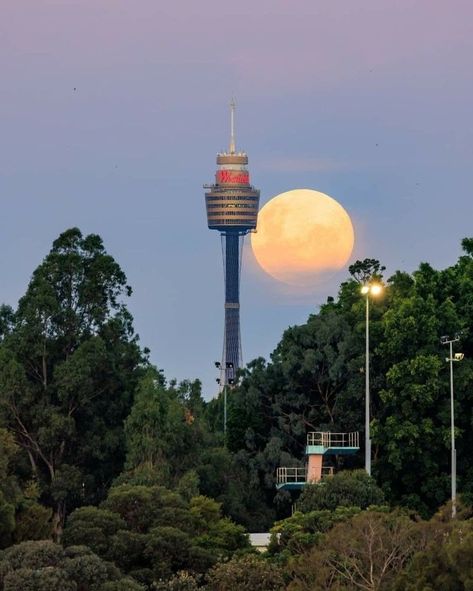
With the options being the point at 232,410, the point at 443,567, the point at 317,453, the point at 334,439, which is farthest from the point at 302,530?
the point at 232,410

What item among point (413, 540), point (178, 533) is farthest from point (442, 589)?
point (178, 533)

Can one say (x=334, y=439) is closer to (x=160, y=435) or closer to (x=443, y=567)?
(x=160, y=435)

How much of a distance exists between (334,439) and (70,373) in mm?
13483

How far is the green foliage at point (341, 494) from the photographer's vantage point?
81.8 m

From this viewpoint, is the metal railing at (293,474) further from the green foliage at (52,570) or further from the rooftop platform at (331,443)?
the green foliage at (52,570)

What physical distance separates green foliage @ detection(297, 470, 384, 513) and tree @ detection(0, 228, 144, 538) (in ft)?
45.7

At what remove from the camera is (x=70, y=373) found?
9369 centimetres

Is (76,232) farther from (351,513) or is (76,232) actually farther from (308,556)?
(308,556)

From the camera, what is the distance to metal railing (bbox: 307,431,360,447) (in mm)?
96375

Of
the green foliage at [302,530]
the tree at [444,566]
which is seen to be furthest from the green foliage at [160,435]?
the tree at [444,566]

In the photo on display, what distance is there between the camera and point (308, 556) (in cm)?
Answer: 6856

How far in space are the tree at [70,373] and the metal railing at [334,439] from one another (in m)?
9.01

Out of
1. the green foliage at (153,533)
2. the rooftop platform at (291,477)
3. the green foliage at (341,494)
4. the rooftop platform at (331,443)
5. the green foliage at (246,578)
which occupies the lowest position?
the green foliage at (246,578)

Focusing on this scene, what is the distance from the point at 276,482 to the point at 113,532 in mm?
24734
